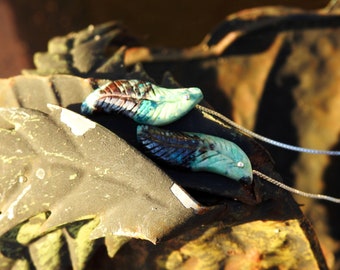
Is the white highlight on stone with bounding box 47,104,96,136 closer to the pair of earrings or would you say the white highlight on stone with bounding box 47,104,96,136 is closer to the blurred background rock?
the pair of earrings

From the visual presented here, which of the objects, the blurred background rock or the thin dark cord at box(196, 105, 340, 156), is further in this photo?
the blurred background rock

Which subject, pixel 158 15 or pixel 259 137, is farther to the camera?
pixel 158 15

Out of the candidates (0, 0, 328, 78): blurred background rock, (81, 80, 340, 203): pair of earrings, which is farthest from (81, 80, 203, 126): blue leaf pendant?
(0, 0, 328, 78): blurred background rock

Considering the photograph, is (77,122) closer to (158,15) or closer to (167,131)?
(167,131)

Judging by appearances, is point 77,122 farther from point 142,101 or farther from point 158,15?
point 158,15

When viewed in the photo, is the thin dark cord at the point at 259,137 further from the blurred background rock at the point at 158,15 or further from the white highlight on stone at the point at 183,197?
the blurred background rock at the point at 158,15

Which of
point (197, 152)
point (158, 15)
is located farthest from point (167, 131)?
point (158, 15)

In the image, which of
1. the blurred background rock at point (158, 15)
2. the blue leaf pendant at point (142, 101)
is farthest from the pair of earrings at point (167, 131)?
the blurred background rock at point (158, 15)

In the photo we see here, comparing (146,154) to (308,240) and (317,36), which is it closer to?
(308,240)
